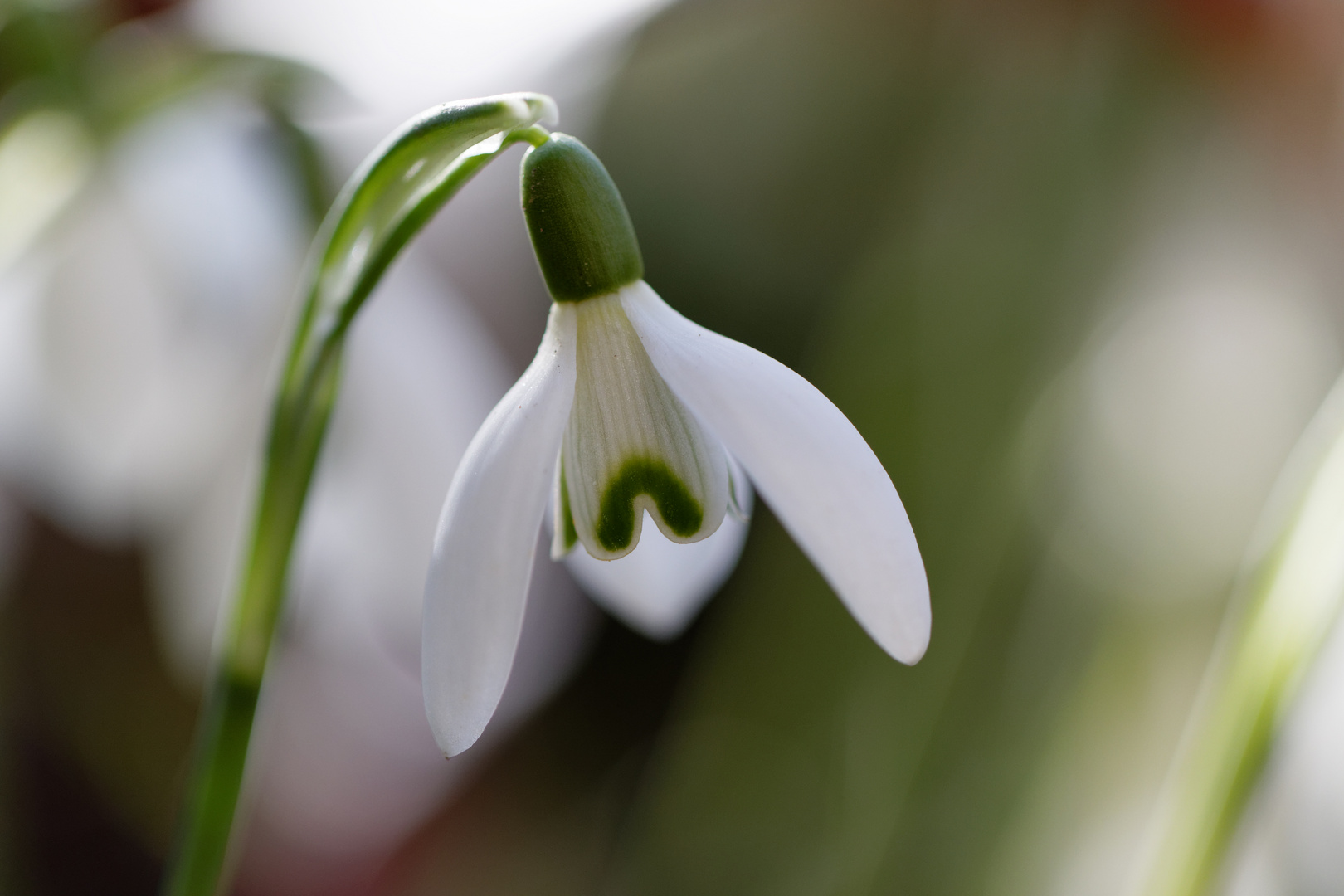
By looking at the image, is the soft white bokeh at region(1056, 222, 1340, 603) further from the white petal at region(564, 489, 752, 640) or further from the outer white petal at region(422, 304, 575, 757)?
the outer white petal at region(422, 304, 575, 757)

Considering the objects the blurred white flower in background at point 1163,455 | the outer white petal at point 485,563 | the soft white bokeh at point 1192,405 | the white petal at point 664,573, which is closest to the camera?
the outer white petal at point 485,563

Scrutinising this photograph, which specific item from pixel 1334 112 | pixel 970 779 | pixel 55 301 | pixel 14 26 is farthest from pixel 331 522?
pixel 1334 112

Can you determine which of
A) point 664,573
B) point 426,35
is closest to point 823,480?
point 664,573

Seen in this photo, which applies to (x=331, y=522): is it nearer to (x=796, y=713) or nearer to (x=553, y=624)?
(x=796, y=713)

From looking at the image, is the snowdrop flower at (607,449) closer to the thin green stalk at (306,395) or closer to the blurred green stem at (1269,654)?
the thin green stalk at (306,395)

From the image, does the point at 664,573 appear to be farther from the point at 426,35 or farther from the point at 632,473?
the point at 426,35

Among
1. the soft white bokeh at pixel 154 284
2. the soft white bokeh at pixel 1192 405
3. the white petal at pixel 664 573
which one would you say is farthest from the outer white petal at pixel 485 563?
the soft white bokeh at pixel 1192 405

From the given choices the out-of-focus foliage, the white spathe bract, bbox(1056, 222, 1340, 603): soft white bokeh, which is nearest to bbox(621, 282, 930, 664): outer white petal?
the white spathe bract

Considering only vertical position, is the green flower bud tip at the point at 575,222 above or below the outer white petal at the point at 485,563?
above

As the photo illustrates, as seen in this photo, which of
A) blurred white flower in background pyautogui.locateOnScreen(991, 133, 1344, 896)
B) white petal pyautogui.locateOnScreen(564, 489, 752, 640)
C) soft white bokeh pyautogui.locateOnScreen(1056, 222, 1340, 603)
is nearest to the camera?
white petal pyautogui.locateOnScreen(564, 489, 752, 640)
